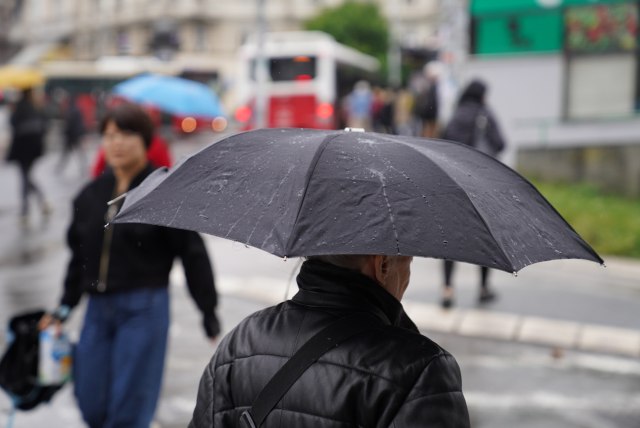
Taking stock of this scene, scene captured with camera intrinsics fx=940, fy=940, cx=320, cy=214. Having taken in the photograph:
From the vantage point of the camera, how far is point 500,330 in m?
7.36

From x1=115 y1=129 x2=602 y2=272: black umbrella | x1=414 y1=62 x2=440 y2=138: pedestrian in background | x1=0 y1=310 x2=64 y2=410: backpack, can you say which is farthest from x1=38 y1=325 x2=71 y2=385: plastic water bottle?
x1=414 y1=62 x2=440 y2=138: pedestrian in background

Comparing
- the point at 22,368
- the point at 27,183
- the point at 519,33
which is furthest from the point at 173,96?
the point at 519,33

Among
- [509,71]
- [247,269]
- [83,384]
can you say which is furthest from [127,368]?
[509,71]

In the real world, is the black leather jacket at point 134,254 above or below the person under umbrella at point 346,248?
below

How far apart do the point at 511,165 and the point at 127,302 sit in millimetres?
13112

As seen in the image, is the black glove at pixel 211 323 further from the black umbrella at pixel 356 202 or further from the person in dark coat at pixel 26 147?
the person in dark coat at pixel 26 147

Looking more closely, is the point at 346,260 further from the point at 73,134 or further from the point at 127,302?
the point at 73,134

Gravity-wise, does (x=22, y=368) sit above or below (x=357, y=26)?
below

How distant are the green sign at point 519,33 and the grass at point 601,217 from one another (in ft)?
16.2

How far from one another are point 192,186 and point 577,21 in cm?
1644

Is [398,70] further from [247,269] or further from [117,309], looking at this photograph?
[117,309]

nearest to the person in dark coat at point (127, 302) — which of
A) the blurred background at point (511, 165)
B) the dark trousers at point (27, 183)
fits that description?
the blurred background at point (511, 165)

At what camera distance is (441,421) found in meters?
1.95

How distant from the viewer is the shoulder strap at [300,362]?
6.77 ft
